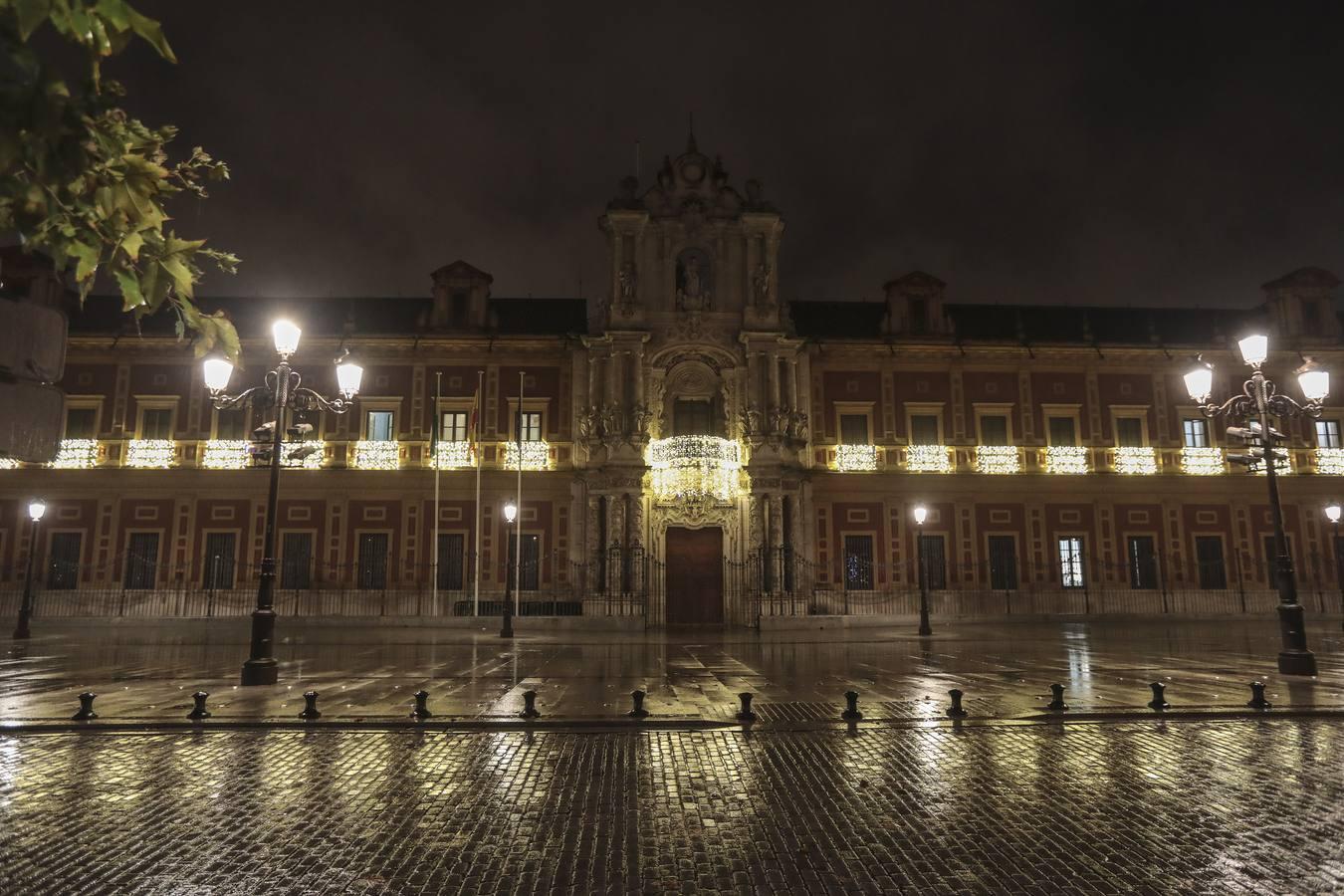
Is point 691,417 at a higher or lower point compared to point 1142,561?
higher

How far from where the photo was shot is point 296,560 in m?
28.5

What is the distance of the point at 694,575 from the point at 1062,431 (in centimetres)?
1586

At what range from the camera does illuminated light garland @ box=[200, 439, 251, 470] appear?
28875mm

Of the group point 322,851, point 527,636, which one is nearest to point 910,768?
point 322,851

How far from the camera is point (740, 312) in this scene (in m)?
28.8

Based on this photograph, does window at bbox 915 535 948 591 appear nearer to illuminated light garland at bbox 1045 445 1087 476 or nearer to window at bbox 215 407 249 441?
illuminated light garland at bbox 1045 445 1087 476

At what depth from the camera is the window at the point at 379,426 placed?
2972 cm

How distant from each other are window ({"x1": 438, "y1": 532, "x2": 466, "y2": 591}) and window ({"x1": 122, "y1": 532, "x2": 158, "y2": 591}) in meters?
10.2

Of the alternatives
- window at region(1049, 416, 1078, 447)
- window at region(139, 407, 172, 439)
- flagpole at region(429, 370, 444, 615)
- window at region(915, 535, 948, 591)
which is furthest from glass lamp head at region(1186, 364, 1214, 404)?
window at region(139, 407, 172, 439)

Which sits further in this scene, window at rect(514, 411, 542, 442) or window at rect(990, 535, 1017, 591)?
window at rect(514, 411, 542, 442)

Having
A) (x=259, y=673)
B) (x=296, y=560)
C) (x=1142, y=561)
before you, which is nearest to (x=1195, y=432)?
(x=1142, y=561)

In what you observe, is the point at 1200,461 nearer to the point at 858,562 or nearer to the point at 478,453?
the point at 858,562

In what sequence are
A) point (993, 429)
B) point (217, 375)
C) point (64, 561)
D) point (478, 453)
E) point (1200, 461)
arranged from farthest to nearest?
point (993, 429)
point (1200, 461)
point (64, 561)
point (478, 453)
point (217, 375)

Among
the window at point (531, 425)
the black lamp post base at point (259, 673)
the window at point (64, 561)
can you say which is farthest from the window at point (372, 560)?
the black lamp post base at point (259, 673)
